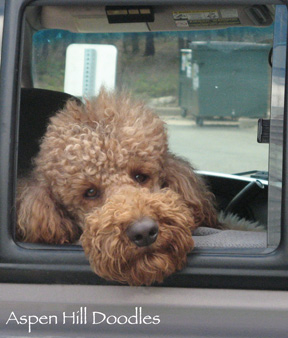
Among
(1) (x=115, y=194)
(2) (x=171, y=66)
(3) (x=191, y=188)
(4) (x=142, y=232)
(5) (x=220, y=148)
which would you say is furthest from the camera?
(5) (x=220, y=148)

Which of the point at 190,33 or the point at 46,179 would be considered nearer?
the point at 46,179

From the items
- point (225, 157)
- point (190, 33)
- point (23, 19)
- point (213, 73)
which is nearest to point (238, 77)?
point (213, 73)

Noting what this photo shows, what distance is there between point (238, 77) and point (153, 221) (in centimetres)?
190

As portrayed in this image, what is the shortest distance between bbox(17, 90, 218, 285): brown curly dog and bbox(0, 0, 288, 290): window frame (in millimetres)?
52

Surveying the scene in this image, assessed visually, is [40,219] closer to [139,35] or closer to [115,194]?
[115,194]

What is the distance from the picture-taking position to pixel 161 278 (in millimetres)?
1371

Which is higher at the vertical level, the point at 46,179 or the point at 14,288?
the point at 46,179

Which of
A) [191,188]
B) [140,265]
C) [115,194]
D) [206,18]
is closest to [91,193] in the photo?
[115,194]

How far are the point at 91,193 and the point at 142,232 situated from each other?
460mm

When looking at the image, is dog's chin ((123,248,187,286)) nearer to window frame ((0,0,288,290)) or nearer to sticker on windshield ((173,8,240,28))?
window frame ((0,0,288,290))

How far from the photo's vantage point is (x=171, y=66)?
3.17m

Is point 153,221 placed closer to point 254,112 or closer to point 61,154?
point 61,154

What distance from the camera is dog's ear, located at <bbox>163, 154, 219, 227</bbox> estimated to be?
183 centimetres

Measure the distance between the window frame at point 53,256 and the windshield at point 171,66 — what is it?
1.19m
